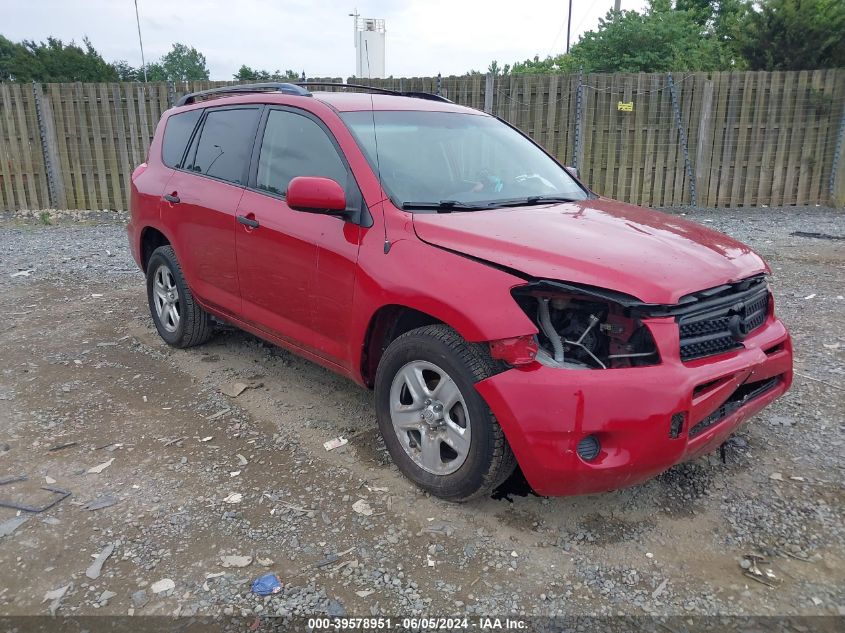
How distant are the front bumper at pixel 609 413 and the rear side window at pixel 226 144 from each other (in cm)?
250

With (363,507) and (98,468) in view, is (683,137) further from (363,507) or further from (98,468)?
(98,468)

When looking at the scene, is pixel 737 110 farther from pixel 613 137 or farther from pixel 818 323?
pixel 818 323

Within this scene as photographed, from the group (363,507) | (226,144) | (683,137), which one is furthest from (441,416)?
(683,137)

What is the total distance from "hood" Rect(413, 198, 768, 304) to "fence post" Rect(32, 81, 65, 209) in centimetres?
1136

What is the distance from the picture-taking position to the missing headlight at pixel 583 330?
8.83 ft

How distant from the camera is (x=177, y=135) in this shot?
5117 mm

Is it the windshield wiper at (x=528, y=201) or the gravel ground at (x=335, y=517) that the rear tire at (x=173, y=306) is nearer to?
the gravel ground at (x=335, y=517)

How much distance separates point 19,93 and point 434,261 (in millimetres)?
11888

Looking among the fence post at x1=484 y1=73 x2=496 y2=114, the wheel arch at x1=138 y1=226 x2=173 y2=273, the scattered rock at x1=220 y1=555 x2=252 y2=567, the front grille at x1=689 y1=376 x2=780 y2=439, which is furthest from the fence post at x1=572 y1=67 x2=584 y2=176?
the scattered rock at x1=220 y1=555 x2=252 y2=567

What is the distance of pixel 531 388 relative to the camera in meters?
2.62

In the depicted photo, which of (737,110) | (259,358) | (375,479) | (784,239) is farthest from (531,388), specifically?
(737,110)

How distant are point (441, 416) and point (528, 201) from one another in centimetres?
136

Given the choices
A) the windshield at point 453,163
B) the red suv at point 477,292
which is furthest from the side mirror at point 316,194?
the windshield at point 453,163

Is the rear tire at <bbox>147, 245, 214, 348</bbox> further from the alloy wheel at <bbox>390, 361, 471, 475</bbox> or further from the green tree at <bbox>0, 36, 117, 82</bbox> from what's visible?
the green tree at <bbox>0, 36, 117, 82</bbox>
